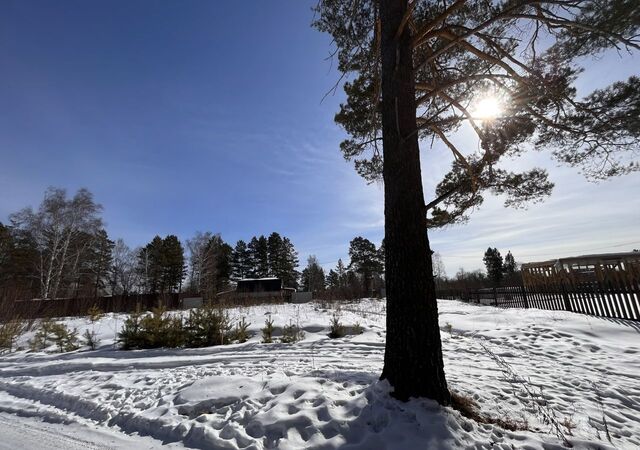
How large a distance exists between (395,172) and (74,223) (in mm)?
27681

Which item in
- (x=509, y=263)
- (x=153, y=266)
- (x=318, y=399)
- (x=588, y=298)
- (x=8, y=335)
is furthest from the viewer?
(x=509, y=263)

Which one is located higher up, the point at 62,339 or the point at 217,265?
the point at 217,265

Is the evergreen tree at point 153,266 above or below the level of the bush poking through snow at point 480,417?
above

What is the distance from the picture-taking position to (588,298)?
9.77 m

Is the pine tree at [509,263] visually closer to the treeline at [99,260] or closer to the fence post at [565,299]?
the treeline at [99,260]

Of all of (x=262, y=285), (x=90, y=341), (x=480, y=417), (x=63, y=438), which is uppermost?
(x=262, y=285)

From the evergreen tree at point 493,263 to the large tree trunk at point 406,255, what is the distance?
185ft

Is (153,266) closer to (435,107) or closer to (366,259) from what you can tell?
(366,259)

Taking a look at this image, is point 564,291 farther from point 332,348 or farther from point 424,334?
point 424,334

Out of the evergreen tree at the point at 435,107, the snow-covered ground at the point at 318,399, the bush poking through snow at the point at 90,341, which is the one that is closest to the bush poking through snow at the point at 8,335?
the bush poking through snow at the point at 90,341

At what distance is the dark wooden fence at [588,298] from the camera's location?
8.38m

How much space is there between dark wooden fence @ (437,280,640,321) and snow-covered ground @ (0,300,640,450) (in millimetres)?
2608

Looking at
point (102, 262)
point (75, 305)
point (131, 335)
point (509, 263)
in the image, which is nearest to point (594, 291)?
point (131, 335)

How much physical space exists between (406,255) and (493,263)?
5858cm
